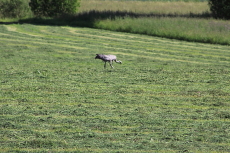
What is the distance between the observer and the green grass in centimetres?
732

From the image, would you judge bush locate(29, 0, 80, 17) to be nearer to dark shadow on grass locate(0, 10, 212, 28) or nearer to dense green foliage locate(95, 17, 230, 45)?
dark shadow on grass locate(0, 10, 212, 28)

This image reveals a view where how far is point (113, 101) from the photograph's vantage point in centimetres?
1012

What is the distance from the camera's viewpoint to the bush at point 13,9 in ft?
114

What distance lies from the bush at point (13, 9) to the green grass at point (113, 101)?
51.9ft

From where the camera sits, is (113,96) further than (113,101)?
Yes

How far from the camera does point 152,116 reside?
8.83 m

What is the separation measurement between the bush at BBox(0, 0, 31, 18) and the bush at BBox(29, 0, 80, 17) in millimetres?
1286

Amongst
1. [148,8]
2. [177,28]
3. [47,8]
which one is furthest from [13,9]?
[177,28]

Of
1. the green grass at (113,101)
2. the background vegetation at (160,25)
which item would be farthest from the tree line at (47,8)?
the green grass at (113,101)

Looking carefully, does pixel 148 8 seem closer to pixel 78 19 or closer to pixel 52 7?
pixel 78 19

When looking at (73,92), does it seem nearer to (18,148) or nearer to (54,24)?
(18,148)

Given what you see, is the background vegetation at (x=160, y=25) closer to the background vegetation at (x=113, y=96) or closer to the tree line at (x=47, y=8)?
the tree line at (x=47, y=8)

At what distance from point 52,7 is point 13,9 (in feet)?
11.7

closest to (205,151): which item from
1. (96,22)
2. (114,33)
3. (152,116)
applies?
(152,116)
